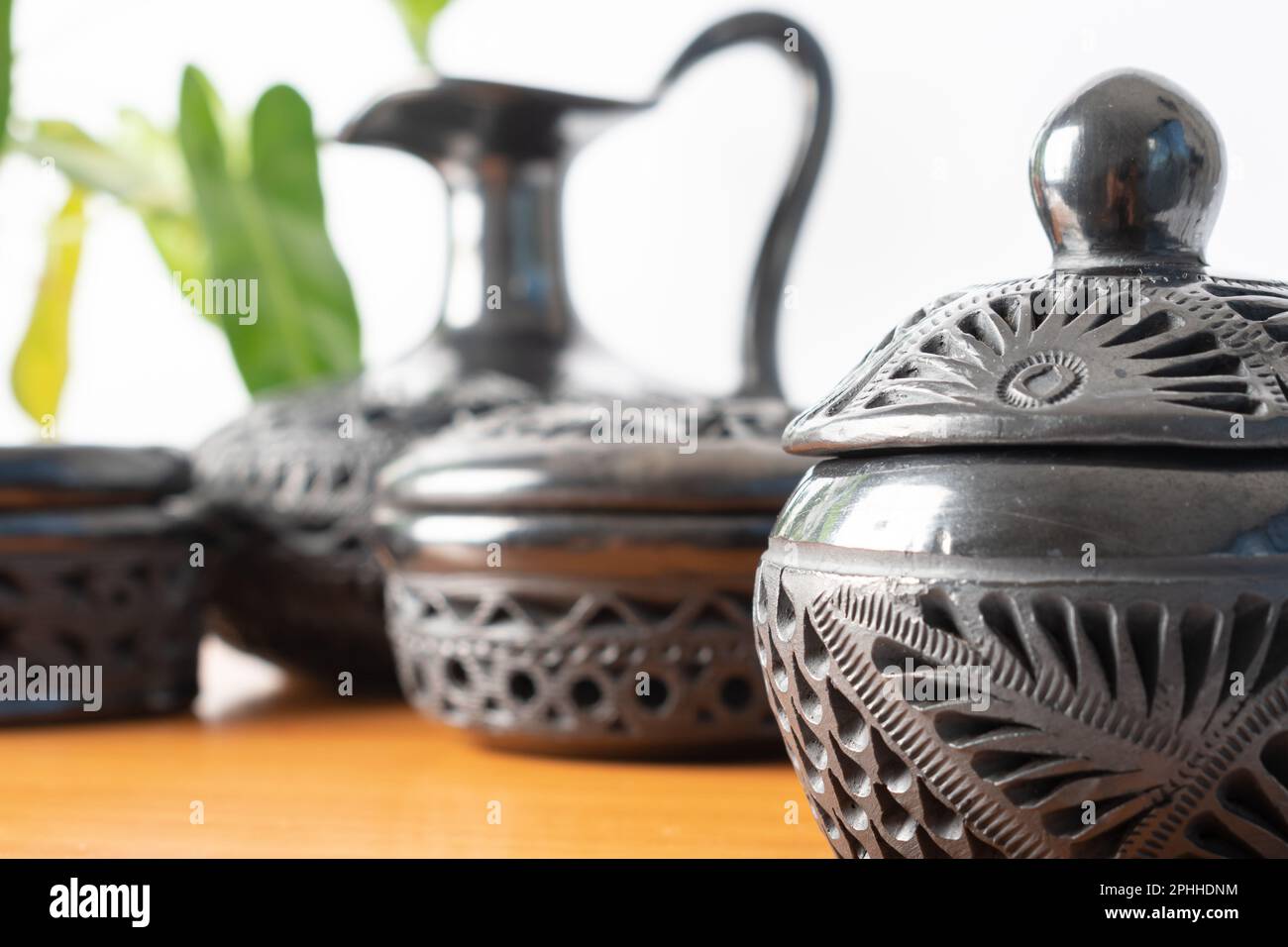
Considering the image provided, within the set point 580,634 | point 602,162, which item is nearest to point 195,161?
point 602,162

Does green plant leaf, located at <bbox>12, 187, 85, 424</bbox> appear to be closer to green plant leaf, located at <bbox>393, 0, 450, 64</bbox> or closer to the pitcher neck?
green plant leaf, located at <bbox>393, 0, 450, 64</bbox>

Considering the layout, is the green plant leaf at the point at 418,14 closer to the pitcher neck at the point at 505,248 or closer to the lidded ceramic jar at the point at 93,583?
the pitcher neck at the point at 505,248

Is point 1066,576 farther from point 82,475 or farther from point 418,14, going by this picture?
point 418,14

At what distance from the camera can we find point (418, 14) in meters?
1.38

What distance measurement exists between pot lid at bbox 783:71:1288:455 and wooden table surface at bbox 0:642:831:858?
22cm

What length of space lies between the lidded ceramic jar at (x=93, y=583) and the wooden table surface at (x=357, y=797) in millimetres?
26

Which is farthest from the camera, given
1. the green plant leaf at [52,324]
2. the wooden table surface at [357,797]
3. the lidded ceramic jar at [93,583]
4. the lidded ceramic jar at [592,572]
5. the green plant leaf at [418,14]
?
the green plant leaf at [52,324]

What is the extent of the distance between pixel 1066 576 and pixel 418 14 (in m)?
1.15

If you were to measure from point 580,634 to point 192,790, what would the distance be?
209 mm

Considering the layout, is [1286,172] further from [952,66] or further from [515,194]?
[515,194]

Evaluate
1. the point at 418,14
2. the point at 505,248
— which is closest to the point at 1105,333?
the point at 505,248

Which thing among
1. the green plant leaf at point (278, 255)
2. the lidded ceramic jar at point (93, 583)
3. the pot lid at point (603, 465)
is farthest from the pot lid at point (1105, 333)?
the green plant leaf at point (278, 255)

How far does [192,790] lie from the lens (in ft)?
2.29

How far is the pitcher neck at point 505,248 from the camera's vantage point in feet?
3.08
